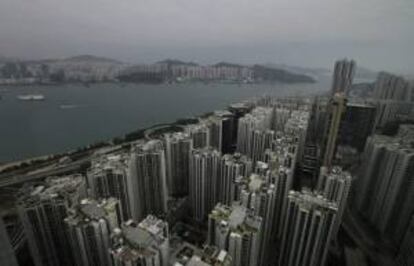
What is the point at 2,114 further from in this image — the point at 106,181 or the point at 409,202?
the point at 409,202

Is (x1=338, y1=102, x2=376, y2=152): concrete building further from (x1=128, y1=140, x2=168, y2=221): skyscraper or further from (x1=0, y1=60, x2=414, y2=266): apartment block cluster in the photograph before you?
(x1=128, y1=140, x2=168, y2=221): skyscraper

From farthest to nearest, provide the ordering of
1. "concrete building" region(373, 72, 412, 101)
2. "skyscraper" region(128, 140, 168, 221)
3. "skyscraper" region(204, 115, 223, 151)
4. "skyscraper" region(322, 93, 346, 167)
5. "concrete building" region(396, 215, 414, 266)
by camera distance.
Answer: "concrete building" region(373, 72, 412, 101), "skyscraper" region(204, 115, 223, 151), "skyscraper" region(322, 93, 346, 167), "skyscraper" region(128, 140, 168, 221), "concrete building" region(396, 215, 414, 266)

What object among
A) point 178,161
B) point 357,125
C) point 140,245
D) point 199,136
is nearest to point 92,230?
point 140,245

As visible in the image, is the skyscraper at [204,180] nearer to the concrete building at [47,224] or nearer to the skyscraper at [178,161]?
the skyscraper at [178,161]

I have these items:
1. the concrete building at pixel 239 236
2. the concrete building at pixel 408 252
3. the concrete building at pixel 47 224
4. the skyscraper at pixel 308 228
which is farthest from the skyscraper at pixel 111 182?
the concrete building at pixel 408 252

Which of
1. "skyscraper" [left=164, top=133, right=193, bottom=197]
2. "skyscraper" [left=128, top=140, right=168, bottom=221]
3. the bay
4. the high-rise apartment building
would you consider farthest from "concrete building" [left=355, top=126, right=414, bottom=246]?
the bay

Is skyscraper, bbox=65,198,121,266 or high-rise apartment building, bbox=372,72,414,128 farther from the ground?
high-rise apartment building, bbox=372,72,414,128
